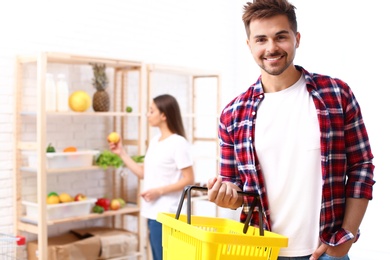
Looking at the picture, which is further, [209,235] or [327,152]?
[327,152]

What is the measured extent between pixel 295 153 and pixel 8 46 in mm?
3076

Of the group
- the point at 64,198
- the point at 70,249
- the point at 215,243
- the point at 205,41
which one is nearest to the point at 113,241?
the point at 70,249

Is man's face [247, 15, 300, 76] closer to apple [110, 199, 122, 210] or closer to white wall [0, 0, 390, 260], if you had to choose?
white wall [0, 0, 390, 260]

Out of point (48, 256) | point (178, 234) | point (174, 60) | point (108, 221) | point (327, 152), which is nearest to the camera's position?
point (178, 234)

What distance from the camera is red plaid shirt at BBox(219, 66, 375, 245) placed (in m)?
1.88

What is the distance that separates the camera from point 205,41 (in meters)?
5.95

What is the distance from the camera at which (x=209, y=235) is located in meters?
1.53

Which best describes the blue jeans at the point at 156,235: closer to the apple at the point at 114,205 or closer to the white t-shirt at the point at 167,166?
the white t-shirt at the point at 167,166

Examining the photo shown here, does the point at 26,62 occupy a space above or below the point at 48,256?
above

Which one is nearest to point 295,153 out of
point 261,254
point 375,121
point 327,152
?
point 327,152

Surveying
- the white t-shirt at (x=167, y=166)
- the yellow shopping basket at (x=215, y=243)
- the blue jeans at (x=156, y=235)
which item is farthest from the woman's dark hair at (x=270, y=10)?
the blue jeans at (x=156, y=235)

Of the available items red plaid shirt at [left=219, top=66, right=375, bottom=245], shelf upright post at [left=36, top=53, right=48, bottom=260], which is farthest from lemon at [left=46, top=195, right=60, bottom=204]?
red plaid shirt at [left=219, top=66, right=375, bottom=245]

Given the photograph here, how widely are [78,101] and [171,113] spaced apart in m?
0.72

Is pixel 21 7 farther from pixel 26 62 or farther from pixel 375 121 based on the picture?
pixel 375 121
